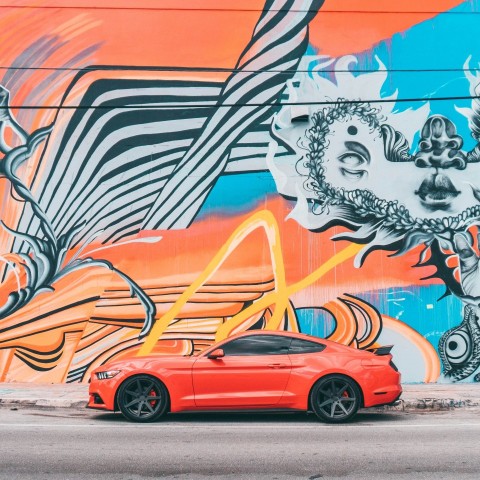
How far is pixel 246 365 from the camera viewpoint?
430 inches

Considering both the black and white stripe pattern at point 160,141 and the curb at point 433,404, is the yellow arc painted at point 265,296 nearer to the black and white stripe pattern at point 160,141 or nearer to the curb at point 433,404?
the black and white stripe pattern at point 160,141

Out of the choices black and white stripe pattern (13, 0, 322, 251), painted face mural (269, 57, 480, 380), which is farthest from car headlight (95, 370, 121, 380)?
painted face mural (269, 57, 480, 380)

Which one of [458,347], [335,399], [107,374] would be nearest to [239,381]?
[335,399]

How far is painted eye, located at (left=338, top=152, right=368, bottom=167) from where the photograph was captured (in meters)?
15.8

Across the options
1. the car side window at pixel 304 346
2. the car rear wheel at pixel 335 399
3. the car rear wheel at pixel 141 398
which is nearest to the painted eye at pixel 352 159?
the car side window at pixel 304 346

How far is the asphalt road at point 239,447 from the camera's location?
7.58 meters

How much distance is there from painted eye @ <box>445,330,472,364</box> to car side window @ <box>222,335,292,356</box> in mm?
5435

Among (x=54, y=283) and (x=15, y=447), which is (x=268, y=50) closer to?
(x=54, y=283)

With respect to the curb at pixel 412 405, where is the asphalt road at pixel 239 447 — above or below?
below

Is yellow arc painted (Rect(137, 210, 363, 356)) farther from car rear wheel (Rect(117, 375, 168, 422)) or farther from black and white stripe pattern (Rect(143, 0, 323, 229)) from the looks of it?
car rear wheel (Rect(117, 375, 168, 422))

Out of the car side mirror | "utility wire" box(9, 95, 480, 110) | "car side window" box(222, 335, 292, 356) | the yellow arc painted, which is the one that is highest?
"utility wire" box(9, 95, 480, 110)

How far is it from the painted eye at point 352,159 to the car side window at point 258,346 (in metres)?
5.64

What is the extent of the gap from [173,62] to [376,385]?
833cm

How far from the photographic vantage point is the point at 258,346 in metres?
11.2
